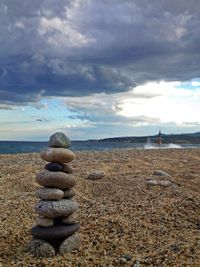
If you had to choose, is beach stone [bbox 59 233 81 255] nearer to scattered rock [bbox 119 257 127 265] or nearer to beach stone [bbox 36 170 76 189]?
beach stone [bbox 36 170 76 189]

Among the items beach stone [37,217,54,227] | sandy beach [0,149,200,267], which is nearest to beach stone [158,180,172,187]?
sandy beach [0,149,200,267]

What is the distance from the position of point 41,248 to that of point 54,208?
0.76m

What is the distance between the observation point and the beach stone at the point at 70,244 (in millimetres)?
7927

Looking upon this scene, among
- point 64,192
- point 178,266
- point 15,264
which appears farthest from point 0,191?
point 178,266

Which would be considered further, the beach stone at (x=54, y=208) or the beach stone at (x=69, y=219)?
the beach stone at (x=69, y=219)

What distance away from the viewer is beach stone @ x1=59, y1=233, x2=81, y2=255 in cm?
793

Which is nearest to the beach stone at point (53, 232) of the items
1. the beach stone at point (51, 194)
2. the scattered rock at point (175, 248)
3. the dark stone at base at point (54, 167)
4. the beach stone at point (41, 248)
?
the beach stone at point (41, 248)

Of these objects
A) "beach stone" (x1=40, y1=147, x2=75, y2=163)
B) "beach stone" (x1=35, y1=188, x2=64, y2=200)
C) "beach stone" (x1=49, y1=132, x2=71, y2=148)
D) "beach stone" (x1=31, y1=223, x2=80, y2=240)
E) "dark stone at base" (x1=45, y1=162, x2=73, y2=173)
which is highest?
"beach stone" (x1=49, y1=132, x2=71, y2=148)

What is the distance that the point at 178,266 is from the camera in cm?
682

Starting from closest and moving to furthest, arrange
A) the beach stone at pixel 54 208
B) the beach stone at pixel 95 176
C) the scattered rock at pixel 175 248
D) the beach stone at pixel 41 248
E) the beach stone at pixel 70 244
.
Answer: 1. the scattered rock at pixel 175 248
2. the beach stone at pixel 41 248
3. the beach stone at pixel 70 244
4. the beach stone at pixel 54 208
5. the beach stone at pixel 95 176

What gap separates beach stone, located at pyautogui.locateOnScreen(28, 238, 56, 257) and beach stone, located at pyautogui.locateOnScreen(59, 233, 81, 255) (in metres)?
0.18

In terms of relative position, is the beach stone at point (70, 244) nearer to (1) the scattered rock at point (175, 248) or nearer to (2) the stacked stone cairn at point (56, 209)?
(2) the stacked stone cairn at point (56, 209)

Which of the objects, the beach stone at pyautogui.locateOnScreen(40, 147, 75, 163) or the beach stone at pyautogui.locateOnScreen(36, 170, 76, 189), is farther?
the beach stone at pyautogui.locateOnScreen(40, 147, 75, 163)

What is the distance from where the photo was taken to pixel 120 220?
988 cm
